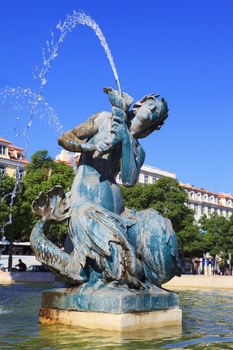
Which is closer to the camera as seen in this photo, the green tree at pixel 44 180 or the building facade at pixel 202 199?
the green tree at pixel 44 180

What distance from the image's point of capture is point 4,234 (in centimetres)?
3538

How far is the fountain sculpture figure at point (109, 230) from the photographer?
6.99 m

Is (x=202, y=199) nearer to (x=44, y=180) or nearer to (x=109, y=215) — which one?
(x=44, y=180)

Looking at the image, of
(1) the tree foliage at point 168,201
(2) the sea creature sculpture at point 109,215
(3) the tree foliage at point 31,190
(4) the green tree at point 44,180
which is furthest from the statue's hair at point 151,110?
(1) the tree foliage at point 168,201

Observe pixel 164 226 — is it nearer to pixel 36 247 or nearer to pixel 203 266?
pixel 36 247

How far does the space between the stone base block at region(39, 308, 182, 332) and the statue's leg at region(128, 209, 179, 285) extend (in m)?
0.51

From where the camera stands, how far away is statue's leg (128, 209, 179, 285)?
7188 millimetres

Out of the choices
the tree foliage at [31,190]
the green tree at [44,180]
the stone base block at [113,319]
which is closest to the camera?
the stone base block at [113,319]

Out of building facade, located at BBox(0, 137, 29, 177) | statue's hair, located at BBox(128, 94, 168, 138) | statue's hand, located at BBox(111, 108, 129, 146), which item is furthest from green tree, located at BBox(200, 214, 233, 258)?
statue's hand, located at BBox(111, 108, 129, 146)

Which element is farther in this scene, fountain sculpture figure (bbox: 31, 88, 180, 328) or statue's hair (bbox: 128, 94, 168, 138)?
statue's hair (bbox: 128, 94, 168, 138)

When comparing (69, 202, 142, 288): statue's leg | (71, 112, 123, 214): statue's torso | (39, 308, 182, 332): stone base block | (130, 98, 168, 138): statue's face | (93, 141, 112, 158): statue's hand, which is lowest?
(39, 308, 182, 332): stone base block

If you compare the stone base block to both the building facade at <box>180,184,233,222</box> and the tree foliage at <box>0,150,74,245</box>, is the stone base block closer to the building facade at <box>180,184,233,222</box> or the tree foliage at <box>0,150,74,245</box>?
the tree foliage at <box>0,150,74,245</box>

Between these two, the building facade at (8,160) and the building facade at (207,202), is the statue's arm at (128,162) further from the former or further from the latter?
the building facade at (207,202)

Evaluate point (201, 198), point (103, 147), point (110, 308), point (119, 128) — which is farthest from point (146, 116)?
point (201, 198)
